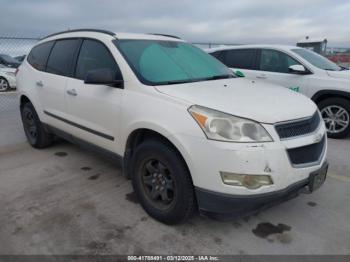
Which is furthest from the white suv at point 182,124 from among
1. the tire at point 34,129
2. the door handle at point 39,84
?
the tire at point 34,129

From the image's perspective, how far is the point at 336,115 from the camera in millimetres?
5703

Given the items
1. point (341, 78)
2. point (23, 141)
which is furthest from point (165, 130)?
point (341, 78)

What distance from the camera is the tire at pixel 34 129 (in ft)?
16.0

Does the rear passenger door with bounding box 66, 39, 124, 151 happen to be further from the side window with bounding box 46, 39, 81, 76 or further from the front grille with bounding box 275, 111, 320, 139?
the front grille with bounding box 275, 111, 320, 139

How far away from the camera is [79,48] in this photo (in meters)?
3.95

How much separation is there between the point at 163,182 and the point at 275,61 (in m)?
4.56

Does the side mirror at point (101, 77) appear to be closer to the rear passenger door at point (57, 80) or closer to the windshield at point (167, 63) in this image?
the windshield at point (167, 63)

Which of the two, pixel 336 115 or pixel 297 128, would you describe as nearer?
pixel 297 128

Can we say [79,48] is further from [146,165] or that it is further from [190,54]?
[146,165]

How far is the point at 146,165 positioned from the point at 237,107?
102cm

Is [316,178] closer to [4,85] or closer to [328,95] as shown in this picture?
[328,95]

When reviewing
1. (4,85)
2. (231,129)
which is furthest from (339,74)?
(4,85)

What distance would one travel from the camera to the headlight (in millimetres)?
2421

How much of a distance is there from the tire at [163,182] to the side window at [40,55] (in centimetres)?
249
